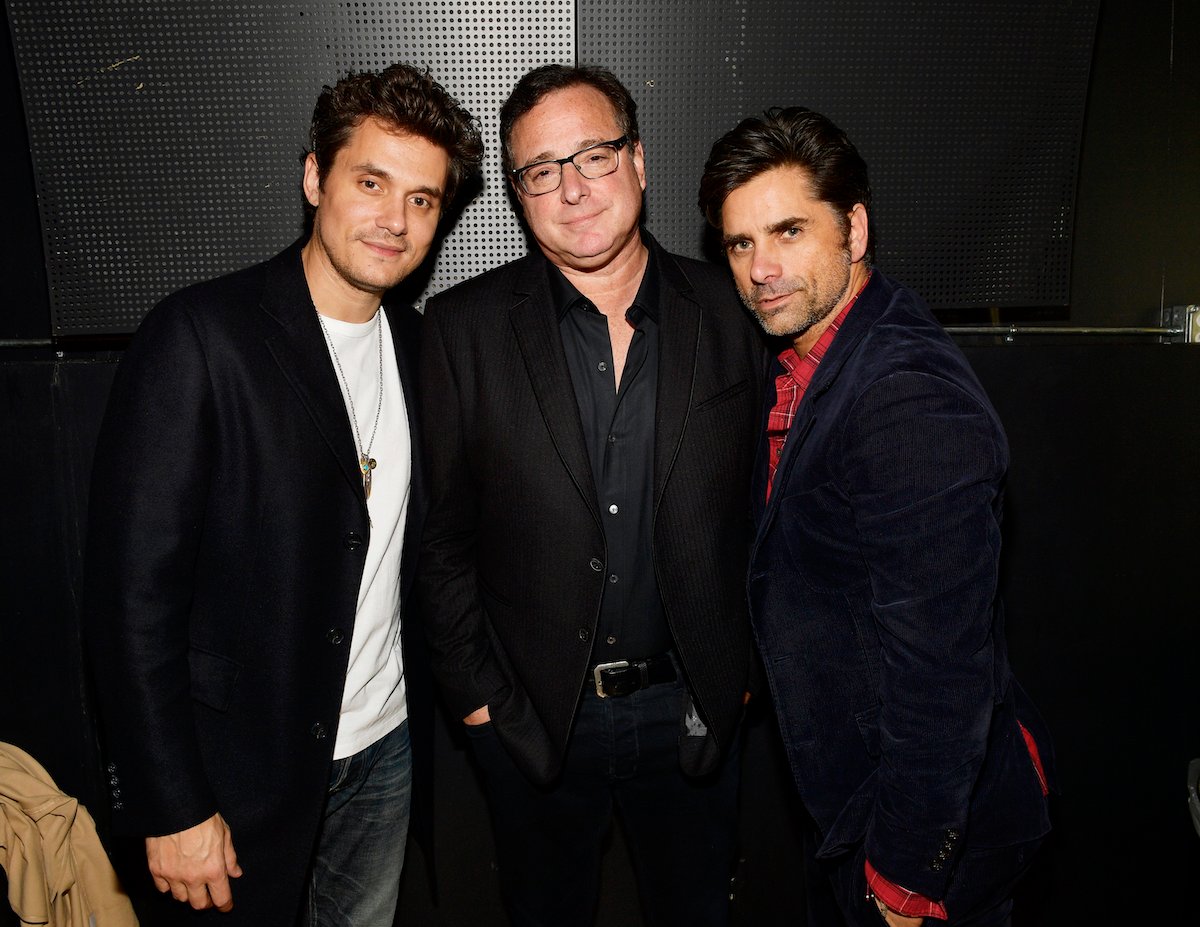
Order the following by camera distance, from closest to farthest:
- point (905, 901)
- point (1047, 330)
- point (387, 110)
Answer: point (905, 901), point (387, 110), point (1047, 330)

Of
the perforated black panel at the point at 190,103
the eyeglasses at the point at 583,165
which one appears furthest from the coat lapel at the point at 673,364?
the perforated black panel at the point at 190,103

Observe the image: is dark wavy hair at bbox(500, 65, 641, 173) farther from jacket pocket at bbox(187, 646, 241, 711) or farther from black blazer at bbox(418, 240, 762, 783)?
jacket pocket at bbox(187, 646, 241, 711)

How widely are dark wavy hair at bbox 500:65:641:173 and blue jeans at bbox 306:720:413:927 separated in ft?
5.20

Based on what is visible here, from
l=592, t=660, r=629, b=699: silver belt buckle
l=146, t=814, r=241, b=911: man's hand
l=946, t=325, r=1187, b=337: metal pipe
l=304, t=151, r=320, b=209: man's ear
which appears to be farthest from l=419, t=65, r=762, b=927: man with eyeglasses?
l=946, t=325, r=1187, b=337: metal pipe

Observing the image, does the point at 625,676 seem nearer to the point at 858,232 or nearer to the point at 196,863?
the point at 196,863

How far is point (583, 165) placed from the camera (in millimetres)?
1979

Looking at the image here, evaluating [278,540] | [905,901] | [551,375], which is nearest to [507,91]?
[551,375]

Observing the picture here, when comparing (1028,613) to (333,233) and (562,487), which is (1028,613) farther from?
(333,233)

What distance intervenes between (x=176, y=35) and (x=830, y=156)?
1.92 m

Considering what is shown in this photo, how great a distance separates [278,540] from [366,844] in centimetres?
93

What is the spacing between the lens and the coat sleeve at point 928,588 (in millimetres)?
1397

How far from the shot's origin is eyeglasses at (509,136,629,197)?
197 cm

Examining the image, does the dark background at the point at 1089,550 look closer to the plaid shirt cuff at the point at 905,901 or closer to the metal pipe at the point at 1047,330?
the metal pipe at the point at 1047,330

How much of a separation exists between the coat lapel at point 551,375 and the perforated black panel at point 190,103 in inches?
28.7
